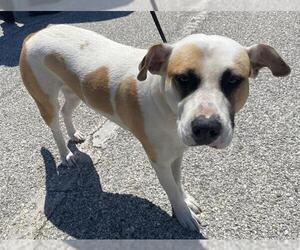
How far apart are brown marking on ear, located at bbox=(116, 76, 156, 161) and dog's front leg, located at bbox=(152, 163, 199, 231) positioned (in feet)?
0.62

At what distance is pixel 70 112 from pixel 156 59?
1.94 m

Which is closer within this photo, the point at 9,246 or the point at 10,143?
the point at 9,246

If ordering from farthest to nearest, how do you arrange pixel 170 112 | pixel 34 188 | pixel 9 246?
pixel 34 188 → pixel 9 246 → pixel 170 112

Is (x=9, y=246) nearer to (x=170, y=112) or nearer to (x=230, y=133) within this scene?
(x=170, y=112)

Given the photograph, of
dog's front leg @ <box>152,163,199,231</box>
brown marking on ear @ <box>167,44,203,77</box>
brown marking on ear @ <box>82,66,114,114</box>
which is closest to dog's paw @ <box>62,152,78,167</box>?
brown marking on ear @ <box>82,66,114,114</box>

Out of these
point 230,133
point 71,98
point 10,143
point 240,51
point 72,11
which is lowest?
point 72,11

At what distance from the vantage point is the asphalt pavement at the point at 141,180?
3.43m

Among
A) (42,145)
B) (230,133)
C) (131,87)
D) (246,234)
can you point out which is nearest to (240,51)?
(230,133)

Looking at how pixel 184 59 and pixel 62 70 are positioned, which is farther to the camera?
pixel 62 70

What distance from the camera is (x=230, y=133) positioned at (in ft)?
8.11

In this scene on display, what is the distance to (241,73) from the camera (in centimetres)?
252

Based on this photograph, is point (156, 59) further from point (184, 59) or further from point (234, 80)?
point (234, 80)

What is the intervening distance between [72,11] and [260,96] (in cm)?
514

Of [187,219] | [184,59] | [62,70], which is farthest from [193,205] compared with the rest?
[62,70]
